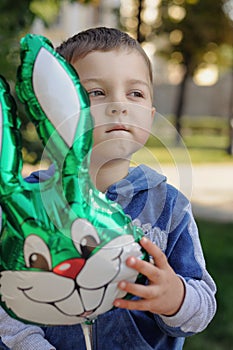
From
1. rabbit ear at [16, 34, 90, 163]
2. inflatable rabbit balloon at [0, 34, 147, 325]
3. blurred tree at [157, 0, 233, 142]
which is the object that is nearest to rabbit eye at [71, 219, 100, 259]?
inflatable rabbit balloon at [0, 34, 147, 325]

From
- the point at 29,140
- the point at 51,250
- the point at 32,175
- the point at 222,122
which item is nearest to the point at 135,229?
the point at 51,250

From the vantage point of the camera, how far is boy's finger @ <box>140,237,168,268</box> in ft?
2.76

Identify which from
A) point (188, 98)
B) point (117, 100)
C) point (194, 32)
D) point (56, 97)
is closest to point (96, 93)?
point (117, 100)

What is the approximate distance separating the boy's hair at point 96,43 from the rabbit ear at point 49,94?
7.3 inches

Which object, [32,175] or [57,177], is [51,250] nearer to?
[57,177]

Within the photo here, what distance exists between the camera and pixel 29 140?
12.0 feet

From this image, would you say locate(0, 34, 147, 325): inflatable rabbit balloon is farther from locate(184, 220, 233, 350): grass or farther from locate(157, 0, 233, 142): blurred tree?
locate(157, 0, 233, 142): blurred tree

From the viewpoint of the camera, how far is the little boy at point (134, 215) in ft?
3.01

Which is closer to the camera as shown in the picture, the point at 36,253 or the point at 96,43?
the point at 36,253

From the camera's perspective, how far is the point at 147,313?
108 cm

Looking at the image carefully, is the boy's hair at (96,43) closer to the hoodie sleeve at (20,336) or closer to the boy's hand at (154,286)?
the boy's hand at (154,286)

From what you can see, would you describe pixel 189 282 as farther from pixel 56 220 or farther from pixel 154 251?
pixel 56 220

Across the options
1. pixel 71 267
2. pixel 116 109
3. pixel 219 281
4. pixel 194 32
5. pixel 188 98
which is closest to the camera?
pixel 71 267

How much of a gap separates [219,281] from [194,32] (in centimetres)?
900
